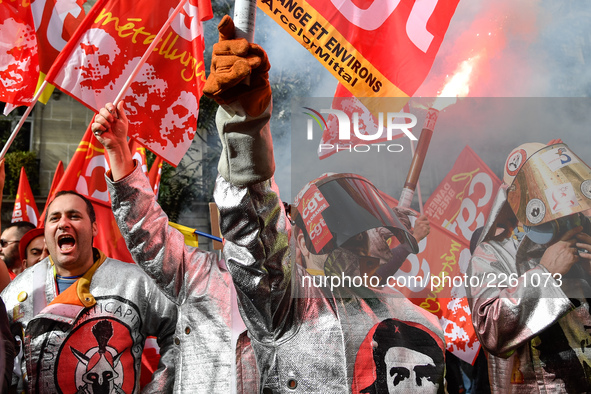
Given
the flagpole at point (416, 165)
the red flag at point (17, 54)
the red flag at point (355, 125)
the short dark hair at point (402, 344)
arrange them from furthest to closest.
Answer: the red flag at point (17, 54) < the flagpole at point (416, 165) < the red flag at point (355, 125) < the short dark hair at point (402, 344)

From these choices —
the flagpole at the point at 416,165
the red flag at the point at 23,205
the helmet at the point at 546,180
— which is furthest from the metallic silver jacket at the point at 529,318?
the red flag at the point at 23,205

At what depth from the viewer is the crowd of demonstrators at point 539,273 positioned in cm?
302

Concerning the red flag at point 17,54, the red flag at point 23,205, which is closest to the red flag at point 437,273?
the red flag at point 17,54

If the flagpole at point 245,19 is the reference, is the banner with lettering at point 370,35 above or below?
above

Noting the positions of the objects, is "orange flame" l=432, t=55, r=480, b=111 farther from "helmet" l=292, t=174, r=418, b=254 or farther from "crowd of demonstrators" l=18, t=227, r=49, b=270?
"crowd of demonstrators" l=18, t=227, r=49, b=270

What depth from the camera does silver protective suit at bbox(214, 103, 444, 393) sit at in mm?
2303

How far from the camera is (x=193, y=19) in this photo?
14.1ft

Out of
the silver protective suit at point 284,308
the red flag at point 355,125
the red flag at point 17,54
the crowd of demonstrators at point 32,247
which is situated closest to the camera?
the silver protective suit at point 284,308

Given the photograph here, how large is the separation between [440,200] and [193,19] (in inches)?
82.8

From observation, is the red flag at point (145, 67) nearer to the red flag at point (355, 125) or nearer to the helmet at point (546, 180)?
the red flag at point (355, 125)

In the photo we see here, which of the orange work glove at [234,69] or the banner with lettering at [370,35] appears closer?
the orange work glove at [234,69]

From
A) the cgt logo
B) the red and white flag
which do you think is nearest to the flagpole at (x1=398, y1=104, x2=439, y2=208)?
the cgt logo

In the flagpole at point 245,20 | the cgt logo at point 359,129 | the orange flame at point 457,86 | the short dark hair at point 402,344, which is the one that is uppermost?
the orange flame at point 457,86

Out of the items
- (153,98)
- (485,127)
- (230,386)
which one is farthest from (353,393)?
(153,98)
